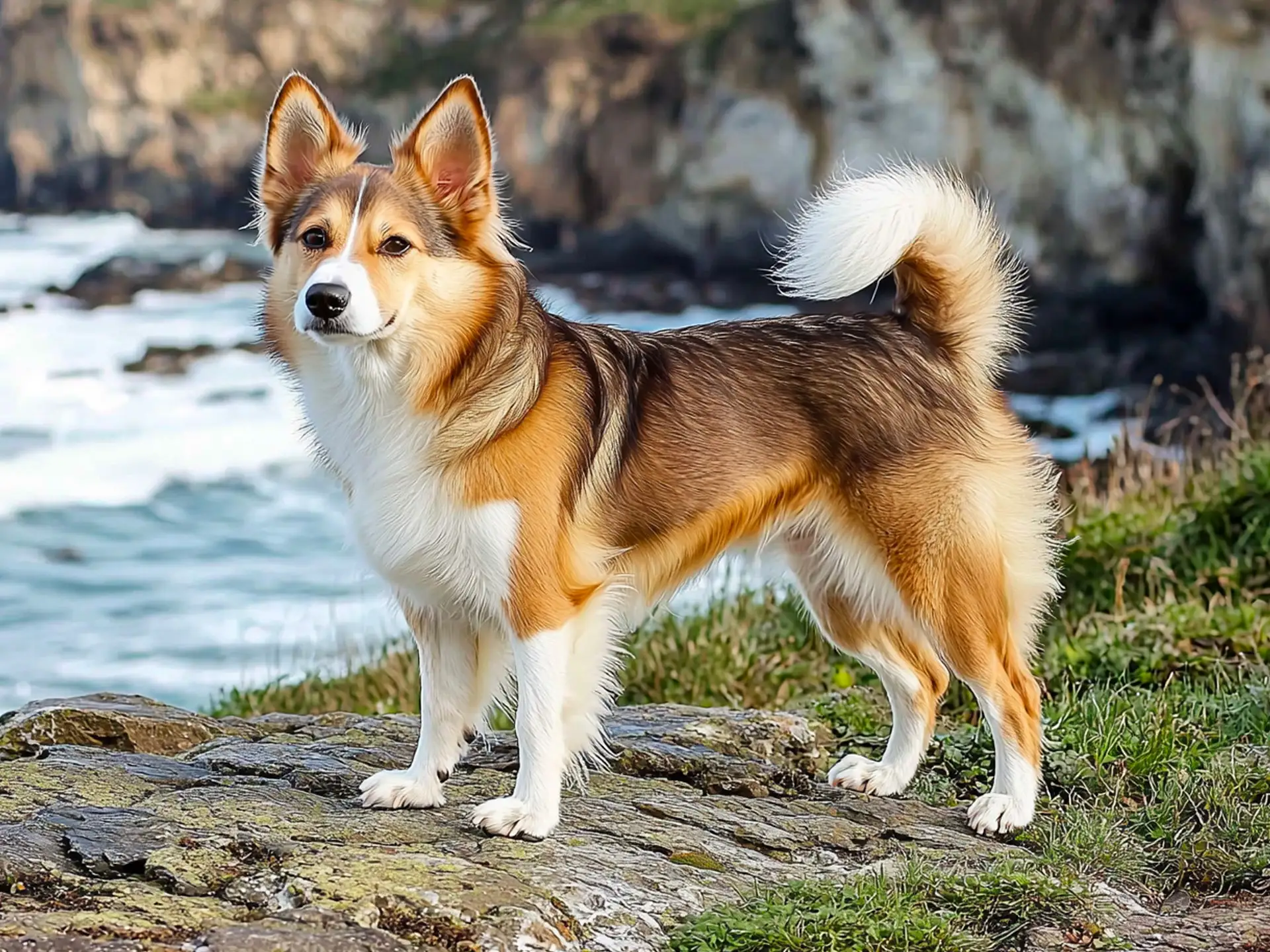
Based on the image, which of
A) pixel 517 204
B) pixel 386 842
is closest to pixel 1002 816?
pixel 386 842

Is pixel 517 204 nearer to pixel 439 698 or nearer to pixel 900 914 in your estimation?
pixel 439 698

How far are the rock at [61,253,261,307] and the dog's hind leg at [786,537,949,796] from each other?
33.1 meters

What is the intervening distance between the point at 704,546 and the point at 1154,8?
26331mm

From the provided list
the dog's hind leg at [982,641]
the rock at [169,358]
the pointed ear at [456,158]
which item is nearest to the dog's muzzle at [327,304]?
the pointed ear at [456,158]

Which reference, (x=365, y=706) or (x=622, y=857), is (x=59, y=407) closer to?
(x=365, y=706)

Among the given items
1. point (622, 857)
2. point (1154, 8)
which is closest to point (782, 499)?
point (622, 857)

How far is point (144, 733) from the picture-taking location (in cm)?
521

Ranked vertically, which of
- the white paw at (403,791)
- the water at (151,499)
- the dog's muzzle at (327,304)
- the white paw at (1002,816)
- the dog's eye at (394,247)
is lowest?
the water at (151,499)

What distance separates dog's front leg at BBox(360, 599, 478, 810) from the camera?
4445mm

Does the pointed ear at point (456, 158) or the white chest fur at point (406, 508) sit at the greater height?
the pointed ear at point (456, 158)

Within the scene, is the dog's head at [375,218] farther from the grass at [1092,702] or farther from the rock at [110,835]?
the grass at [1092,702]

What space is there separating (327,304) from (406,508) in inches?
24.8

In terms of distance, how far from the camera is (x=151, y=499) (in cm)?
2670

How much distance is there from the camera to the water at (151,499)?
18.9 metres
